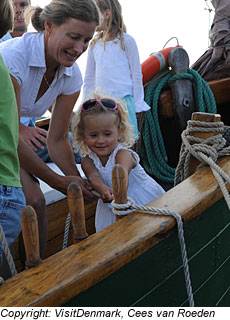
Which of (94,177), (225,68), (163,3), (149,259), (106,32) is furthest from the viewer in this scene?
(163,3)

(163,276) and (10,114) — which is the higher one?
(10,114)

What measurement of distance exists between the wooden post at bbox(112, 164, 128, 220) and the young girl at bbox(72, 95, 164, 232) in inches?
17.3

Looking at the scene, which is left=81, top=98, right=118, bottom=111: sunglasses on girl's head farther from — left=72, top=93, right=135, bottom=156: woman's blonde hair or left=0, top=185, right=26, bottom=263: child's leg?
left=0, top=185, right=26, bottom=263: child's leg

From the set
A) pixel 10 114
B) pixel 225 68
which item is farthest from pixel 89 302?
pixel 225 68

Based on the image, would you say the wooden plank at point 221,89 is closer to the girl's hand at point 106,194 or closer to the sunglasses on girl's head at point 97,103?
the sunglasses on girl's head at point 97,103

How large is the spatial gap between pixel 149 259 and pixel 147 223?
4.6 inches

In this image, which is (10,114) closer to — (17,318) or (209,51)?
(17,318)

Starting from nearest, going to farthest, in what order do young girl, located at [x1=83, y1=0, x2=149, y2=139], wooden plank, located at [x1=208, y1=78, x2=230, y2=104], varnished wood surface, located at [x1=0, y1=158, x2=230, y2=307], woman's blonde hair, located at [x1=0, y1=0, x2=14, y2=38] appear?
varnished wood surface, located at [x1=0, y1=158, x2=230, y2=307], woman's blonde hair, located at [x1=0, y1=0, x2=14, y2=38], young girl, located at [x1=83, y1=0, x2=149, y2=139], wooden plank, located at [x1=208, y1=78, x2=230, y2=104]

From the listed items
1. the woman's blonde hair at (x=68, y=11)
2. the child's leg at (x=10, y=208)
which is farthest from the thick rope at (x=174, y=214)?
the woman's blonde hair at (x=68, y=11)

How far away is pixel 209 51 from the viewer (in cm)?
446

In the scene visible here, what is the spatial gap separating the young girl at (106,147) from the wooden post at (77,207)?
56cm

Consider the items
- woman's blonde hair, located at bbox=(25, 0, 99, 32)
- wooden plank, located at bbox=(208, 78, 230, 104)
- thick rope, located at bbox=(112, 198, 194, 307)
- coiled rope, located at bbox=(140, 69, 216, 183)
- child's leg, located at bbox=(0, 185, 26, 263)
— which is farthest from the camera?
wooden plank, located at bbox=(208, 78, 230, 104)

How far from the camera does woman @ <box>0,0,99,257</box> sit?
1.99 meters

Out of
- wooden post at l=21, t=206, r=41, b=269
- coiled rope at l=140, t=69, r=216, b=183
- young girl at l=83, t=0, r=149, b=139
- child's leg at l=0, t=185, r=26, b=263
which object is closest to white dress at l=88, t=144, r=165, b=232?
child's leg at l=0, t=185, r=26, b=263
